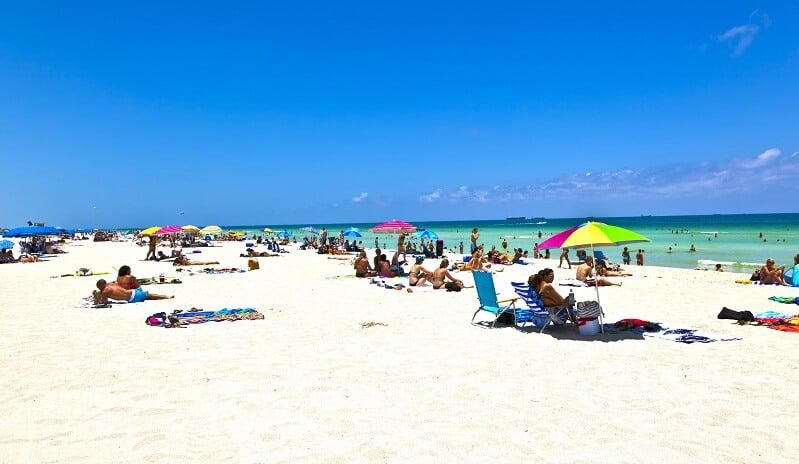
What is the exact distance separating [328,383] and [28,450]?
2.30 metres

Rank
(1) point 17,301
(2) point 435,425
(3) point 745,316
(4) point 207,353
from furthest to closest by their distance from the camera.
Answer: (1) point 17,301
(3) point 745,316
(4) point 207,353
(2) point 435,425

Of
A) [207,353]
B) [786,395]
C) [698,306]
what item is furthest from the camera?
[698,306]

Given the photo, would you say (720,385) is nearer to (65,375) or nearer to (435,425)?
(435,425)

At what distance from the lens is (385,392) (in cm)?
453

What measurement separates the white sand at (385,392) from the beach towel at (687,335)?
0.19 meters

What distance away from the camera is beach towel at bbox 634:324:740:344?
6316 mm

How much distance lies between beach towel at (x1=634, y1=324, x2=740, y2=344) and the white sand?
0.61 feet

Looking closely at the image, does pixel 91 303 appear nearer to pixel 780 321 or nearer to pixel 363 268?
pixel 363 268

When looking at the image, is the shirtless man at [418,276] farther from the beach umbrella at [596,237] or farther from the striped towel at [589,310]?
the striped towel at [589,310]

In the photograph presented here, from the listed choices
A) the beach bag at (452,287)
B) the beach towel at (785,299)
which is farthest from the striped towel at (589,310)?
the beach towel at (785,299)

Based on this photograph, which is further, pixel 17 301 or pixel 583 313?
pixel 17 301

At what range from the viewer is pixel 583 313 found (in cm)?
678

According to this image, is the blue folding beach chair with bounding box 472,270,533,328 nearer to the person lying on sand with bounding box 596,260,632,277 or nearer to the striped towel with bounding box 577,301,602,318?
the striped towel with bounding box 577,301,602,318

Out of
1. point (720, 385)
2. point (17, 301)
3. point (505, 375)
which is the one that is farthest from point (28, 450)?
point (17, 301)
